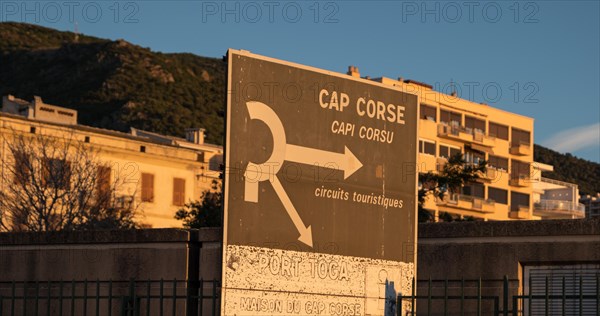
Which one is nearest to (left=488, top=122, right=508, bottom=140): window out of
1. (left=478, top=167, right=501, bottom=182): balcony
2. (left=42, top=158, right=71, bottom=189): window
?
(left=478, top=167, right=501, bottom=182): balcony

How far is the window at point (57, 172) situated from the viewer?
170 ft

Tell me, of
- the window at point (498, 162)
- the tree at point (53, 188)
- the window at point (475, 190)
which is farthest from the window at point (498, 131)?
the tree at point (53, 188)

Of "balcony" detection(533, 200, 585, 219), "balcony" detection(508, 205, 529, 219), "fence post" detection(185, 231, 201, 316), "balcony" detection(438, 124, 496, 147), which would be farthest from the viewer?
"balcony" detection(533, 200, 585, 219)

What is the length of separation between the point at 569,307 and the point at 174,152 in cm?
4868

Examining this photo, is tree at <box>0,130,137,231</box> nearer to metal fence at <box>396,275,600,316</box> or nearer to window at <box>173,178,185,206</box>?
window at <box>173,178,185,206</box>

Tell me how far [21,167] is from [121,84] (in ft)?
183

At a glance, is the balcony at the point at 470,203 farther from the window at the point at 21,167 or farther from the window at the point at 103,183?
the window at the point at 21,167

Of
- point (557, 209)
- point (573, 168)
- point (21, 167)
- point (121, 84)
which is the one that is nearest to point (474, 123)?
point (557, 209)

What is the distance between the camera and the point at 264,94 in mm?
12359

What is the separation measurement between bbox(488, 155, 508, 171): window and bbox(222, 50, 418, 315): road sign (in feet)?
253

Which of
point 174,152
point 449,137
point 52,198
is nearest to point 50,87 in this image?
point 449,137

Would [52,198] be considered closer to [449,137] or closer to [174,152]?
Result: [174,152]

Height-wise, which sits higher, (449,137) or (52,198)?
(449,137)

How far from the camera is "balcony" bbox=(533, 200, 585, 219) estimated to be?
95.9 metres
